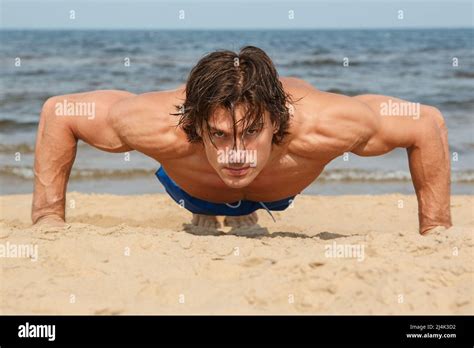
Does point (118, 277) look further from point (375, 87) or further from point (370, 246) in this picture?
point (375, 87)

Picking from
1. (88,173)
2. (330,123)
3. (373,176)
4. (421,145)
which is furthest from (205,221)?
(373,176)

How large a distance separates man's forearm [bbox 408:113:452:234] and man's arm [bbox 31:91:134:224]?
5.09ft

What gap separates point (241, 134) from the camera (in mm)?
3438


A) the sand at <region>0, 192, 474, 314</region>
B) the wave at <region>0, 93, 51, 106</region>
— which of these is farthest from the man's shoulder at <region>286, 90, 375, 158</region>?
the wave at <region>0, 93, 51, 106</region>

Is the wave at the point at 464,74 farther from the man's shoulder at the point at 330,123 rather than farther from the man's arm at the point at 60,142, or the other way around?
the man's arm at the point at 60,142

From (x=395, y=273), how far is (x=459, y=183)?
14.8 feet

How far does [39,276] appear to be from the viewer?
9.95 ft

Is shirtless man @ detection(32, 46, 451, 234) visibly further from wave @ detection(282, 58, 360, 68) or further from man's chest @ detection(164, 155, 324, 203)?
wave @ detection(282, 58, 360, 68)

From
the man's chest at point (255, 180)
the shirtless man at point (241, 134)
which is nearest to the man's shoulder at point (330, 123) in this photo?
the shirtless man at point (241, 134)

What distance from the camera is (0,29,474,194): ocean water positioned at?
7.23m

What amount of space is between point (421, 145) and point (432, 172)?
6.5 inches

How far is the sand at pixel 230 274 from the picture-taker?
8.91 feet
